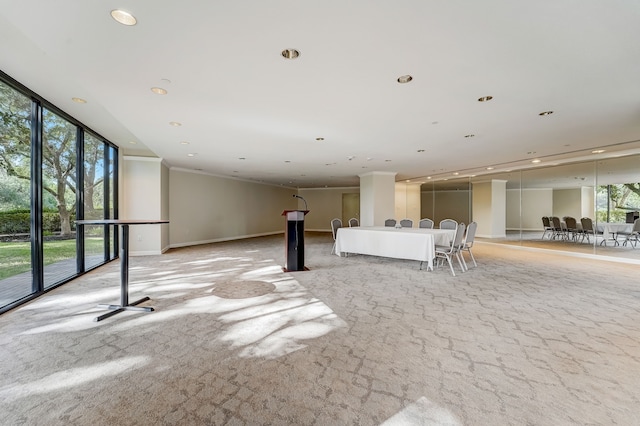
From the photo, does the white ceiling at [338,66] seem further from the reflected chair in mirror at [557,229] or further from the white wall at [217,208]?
the reflected chair in mirror at [557,229]

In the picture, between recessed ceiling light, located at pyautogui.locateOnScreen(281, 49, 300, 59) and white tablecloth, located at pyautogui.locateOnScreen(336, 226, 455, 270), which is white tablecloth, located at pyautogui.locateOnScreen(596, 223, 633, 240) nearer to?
white tablecloth, located at pyautogui.locateOnScreen(336, 226, 455, 270)

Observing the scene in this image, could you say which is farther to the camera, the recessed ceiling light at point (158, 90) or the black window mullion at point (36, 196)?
the black window mullion at point (36, 196)

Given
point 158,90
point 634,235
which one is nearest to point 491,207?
point 634,235

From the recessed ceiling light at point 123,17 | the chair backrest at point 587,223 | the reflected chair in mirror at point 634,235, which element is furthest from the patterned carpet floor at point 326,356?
the chair backrest at point 587,223

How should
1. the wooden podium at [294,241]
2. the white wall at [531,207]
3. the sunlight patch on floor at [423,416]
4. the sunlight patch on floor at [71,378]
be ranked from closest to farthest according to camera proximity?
the sunlight patch on floor at [423,416] < the sunlight patch on floor at [71,378] < the wooden podium at [294,241] < the white wall at [531,207]

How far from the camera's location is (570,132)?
16.9 feet

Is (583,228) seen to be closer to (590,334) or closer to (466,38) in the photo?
(590,334)

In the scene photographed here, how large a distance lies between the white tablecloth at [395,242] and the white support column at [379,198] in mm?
3415

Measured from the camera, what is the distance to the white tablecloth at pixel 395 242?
19.2ft

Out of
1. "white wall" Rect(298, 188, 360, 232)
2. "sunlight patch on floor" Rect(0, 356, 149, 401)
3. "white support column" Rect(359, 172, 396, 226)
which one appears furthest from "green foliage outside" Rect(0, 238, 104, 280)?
"white wall" Rect(298, 188, 360, 232)

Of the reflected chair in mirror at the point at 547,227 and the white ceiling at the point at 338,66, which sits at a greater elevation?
the white ceiling at the point at 338,66

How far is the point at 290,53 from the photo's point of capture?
2.60m

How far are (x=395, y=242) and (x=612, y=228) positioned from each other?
6.53m

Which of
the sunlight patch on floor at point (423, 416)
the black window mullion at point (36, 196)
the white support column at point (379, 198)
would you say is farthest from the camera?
the white support column at point (379, 198)
